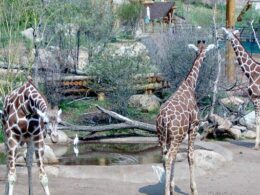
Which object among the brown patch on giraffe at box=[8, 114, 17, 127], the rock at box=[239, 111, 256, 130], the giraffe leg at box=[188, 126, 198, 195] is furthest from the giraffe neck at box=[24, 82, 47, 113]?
the rock at box=[239, 111, 256, 130]

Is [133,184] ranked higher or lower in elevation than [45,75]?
lower

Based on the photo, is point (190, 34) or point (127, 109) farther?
point (190, 34)

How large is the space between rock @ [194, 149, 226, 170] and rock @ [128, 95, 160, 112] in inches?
211

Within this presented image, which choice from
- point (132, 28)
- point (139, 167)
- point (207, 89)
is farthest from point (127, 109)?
point (132, 28)

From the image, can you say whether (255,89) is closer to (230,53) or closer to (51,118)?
(230,53)

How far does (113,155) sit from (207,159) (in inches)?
82.2

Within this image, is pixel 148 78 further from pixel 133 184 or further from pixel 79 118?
pixel 133 184

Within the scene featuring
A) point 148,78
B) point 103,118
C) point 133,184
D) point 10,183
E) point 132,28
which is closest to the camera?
point 10,183

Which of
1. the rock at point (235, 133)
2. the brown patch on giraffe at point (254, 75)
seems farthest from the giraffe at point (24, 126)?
the rock at point (235, 133)

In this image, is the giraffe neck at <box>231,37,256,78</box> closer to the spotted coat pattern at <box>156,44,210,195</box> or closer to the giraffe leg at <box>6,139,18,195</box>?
the spotted coat pattern at <box>156,44,210,195</box>

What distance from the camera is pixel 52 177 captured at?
11.0 m

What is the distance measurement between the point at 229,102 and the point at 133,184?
6971mm

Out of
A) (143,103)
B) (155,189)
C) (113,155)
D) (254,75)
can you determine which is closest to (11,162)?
(155,189)

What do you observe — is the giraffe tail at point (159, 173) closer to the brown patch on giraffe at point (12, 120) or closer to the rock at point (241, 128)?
the brown patch on giraffe at point (12, 120)
